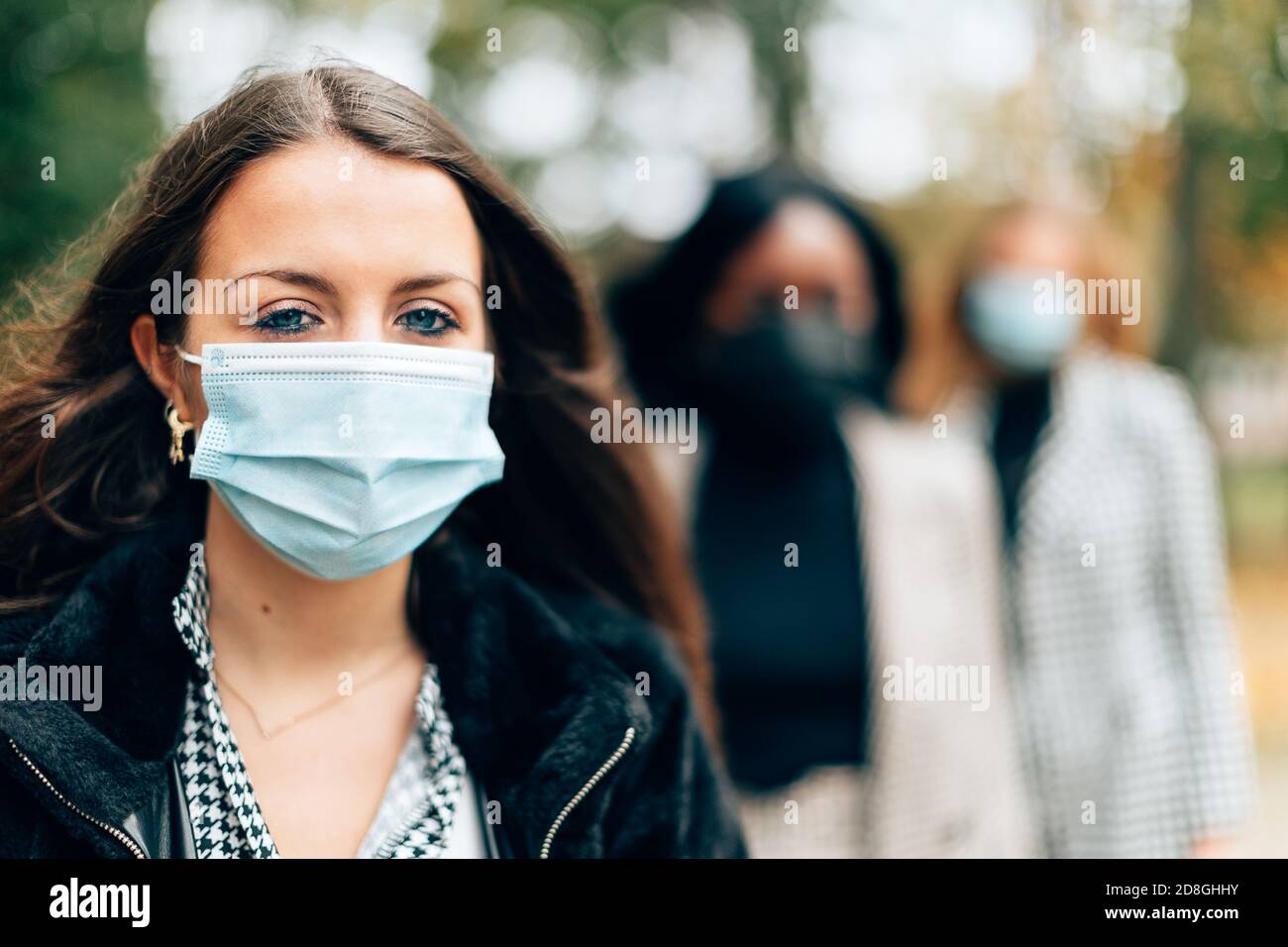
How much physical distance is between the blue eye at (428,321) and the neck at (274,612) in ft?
1.46

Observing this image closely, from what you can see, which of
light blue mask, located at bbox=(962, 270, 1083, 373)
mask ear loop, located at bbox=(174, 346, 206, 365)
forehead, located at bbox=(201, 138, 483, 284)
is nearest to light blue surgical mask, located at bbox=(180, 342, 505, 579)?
mask ear loop, located at bbox=(174, 346, 206, 365)

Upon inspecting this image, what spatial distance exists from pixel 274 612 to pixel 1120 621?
2578mm

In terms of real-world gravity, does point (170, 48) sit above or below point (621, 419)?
above

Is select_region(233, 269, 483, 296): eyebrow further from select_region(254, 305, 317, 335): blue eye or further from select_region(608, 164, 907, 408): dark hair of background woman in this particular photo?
select_region(608, 164, 907, 408): dark hair of background woman

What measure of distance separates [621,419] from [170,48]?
229 cm

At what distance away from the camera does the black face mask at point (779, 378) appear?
3551 mm

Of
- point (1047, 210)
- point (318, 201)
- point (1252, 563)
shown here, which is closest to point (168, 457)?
point (318, 201)

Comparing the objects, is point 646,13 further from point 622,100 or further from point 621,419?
point 621,419

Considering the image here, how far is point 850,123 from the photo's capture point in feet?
27.8

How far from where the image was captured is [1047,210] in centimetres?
440

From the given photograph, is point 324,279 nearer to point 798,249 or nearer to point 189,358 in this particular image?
point 189,358

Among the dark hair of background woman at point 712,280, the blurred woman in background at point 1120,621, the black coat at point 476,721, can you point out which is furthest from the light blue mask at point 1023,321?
the black coat at point 476,721

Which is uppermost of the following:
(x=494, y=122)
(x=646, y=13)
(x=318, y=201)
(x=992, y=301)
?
→ (x=646, y=13)

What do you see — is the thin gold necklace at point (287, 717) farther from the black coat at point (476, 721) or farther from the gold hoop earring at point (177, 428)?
the gold hoop earring at point (177, 428)
